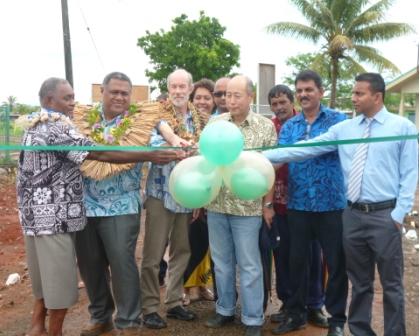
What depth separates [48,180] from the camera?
328 cm

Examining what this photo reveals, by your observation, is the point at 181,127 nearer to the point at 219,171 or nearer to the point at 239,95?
the point at 239,95

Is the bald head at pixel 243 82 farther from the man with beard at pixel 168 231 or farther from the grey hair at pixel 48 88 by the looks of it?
the grey hair at pixel 48 88

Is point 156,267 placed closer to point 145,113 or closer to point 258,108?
point 145,113

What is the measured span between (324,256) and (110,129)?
194cm

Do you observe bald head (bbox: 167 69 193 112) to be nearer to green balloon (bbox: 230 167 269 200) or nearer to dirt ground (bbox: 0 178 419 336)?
green balloon (bbox: 230 167 269 200)

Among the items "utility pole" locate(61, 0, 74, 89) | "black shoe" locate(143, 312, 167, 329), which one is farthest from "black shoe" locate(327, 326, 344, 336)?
"utility pole" locate(61, 0, 74, 89)

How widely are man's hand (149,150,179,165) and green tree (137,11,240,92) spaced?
19.7 metres

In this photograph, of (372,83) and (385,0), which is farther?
(385,0)

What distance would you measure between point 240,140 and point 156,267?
147cm

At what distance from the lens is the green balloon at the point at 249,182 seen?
10.4 feet

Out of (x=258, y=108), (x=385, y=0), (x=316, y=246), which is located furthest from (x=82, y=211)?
(x=385, y=0)

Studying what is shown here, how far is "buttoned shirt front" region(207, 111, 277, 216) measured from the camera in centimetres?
369

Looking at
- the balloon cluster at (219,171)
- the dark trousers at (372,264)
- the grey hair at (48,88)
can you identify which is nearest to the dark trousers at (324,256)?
the dark trousers at (372,264)

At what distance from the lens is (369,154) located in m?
3.33
